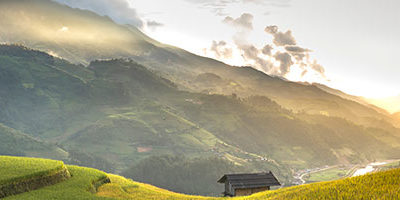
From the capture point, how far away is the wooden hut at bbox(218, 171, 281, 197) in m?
52.0

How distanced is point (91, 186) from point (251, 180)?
25.0 metres

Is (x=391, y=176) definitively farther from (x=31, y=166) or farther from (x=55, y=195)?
(x=31, y=166)

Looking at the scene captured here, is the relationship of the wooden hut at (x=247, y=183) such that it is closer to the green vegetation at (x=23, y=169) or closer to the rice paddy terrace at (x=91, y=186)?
the rice paddy terrace at (x=91, y=186)

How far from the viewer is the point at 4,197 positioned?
A: 3456 cm

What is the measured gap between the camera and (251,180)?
176 ft

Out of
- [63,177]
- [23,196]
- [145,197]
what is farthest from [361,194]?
[63,177]

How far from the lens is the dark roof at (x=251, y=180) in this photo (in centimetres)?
5247

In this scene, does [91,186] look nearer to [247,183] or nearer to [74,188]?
[74,188]

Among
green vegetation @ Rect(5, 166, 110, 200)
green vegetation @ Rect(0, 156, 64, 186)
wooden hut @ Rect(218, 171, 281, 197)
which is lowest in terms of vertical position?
wooden hut @ Rect(218, 171, 281, 197)

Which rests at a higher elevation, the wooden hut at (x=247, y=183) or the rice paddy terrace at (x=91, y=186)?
the rice paddy terrace at (x=91, y=186)

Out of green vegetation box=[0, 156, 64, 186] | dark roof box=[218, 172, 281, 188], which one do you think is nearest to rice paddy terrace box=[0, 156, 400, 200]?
green vegetation box=[0, 156, 64, 186]

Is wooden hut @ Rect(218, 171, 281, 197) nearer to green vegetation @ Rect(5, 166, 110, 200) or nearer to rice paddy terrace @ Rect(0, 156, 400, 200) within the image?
rice paddy terrace @ Rect(0, 156, 400, 200)

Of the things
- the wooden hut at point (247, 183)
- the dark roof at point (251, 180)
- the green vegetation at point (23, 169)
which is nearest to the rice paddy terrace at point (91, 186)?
the green vegetation at point (23, 169)

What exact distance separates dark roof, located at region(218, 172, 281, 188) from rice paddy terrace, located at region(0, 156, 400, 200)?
13.1m
